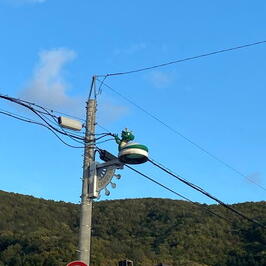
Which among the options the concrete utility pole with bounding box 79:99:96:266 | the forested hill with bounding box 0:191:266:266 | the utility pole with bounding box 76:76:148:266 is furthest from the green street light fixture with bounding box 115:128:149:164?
the forested hill with bounding box 0:191:266:266

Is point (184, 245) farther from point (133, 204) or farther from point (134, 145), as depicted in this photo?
point (134, 145)

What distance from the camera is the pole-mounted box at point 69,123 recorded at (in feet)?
37.9

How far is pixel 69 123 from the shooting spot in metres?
11.6

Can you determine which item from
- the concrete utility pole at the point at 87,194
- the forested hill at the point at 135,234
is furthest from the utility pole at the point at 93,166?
the forested hill at the point at 135,234

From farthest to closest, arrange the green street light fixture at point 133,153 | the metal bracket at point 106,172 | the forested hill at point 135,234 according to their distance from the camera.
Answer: the forested hill at point 135,234 → the metal bracket at point 106,172 → the green street light fixture at point 133,153

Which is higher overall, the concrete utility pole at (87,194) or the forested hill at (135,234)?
the forested hill at (135,234)

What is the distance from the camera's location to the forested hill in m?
79.5

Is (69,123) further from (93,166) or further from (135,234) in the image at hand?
(135,234)

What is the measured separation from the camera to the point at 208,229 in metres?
102

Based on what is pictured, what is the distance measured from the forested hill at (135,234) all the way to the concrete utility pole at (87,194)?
2130 inches

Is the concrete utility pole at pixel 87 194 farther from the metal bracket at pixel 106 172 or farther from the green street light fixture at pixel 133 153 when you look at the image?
the green street light fixture at pixel 133 153

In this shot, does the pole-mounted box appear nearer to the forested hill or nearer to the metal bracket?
the metal bracket

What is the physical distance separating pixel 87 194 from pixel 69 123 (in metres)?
1.43

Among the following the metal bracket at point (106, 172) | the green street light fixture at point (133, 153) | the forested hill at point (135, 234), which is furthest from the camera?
the forested hill at point (135, 234)
